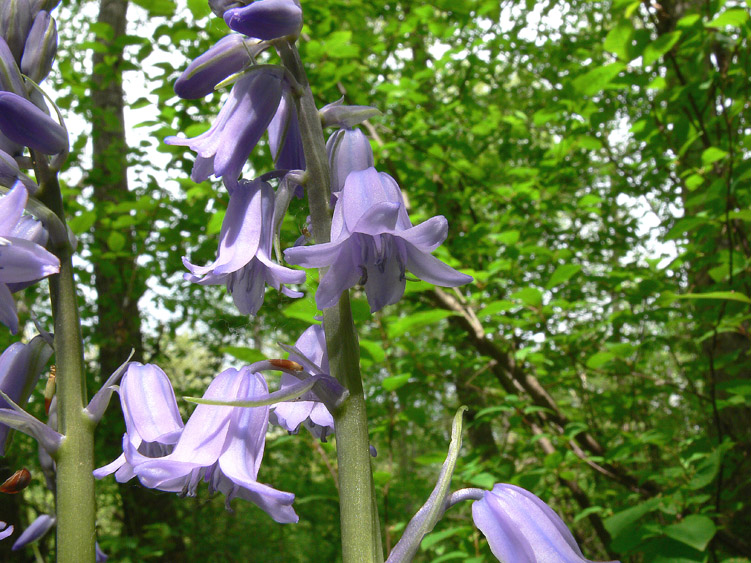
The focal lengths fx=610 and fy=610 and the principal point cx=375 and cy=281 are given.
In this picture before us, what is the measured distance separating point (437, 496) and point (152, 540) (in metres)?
5.14

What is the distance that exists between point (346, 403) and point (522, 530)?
0.92 feet

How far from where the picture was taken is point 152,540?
5121mm

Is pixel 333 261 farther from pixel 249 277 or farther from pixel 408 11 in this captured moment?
pixel 408 11

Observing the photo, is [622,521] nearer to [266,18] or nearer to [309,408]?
[309,408]

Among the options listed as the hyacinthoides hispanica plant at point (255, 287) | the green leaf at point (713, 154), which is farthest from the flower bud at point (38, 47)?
the green leaf at point (713, 154)

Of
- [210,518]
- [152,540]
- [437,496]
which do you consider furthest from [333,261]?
[210,518]

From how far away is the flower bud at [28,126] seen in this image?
0.90m

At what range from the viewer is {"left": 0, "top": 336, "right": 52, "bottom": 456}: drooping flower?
1.07m

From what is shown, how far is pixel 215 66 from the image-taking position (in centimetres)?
94

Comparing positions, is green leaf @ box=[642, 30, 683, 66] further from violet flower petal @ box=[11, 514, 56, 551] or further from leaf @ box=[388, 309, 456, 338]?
violet flower petal @ box=[11, 514, 56, 551]

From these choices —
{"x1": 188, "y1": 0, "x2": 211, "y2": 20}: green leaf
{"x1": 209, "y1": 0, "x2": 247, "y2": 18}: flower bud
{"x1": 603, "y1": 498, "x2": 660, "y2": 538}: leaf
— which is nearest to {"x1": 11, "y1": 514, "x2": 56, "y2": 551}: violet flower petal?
{"x1": 209, "y1": 0, "x2": 247, "y2": 18}: flower bud

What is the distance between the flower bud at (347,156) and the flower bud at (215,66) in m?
0.19

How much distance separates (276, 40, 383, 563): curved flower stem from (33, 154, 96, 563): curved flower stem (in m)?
0.44

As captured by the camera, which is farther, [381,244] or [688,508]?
[688,508]
